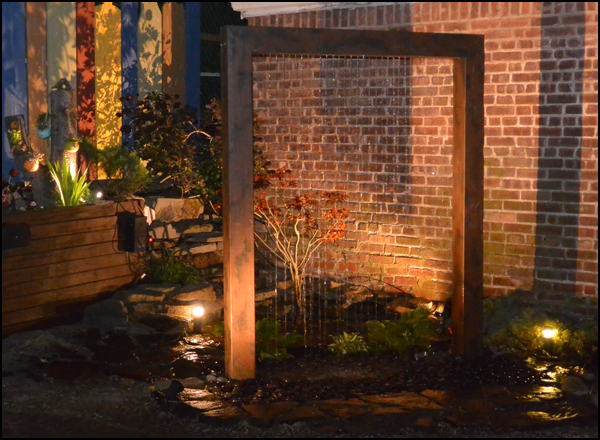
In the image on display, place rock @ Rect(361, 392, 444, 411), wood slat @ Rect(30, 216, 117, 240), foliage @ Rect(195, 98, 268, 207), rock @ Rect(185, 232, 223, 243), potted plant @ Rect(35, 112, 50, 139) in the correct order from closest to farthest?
1. rock @ Rect(361, 392, 444, 411)
2. wood slat @ Rect(30, 216, 117, 240)
3. potted plant @ Rect(35, 112, 50, 139)
4. rock @ Rect(185, 232, 223, 243)
5. foliage @ Rect(195, 98, 268, 207)

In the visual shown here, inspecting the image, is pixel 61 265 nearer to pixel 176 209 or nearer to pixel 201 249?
pixel 201 249

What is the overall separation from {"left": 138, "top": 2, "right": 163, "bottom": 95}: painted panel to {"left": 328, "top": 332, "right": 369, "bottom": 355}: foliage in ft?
15.1

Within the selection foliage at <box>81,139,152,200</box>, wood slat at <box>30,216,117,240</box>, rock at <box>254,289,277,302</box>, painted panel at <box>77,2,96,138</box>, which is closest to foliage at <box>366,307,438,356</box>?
rock at <box>254,289,277,302</box>

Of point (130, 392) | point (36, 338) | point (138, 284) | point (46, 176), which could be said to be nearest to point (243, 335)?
point (130, 392)

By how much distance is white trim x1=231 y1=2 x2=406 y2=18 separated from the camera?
28.0ft

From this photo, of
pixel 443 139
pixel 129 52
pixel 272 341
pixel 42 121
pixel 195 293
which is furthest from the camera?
pixel 129 52

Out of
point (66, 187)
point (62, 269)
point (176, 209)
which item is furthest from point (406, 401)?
point (176, 209)

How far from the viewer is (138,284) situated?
26.3 ft

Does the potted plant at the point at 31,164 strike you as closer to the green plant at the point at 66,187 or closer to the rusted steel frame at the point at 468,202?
the green plant at the point at 66,187

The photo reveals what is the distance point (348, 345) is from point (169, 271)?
2224mm

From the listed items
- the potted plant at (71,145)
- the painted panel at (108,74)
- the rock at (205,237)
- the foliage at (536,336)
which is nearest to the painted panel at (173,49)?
the painted panel at (108,74)

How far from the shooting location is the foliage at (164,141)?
9172 millimetres

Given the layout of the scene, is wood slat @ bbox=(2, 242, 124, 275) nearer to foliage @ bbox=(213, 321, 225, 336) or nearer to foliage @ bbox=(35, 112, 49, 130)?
foliage @ bbox=(213, 321, 225, 336)

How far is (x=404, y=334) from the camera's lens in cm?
689
